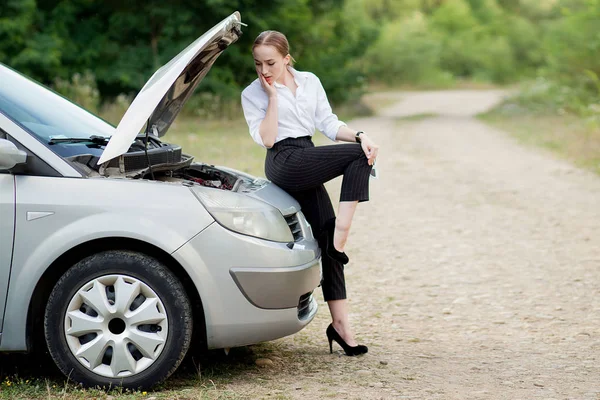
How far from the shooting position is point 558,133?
2264 cm

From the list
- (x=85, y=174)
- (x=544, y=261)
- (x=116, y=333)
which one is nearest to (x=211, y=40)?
(x=85, y=174)

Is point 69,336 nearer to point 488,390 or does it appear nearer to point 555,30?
point 488,390

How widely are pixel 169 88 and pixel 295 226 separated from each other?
0.96 meters

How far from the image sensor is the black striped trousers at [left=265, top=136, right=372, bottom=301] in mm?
4844

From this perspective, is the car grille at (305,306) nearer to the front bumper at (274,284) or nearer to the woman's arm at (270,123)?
the front bumper at (274,284)

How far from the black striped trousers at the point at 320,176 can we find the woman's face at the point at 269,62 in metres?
0.37

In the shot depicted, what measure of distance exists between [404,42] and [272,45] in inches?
2338

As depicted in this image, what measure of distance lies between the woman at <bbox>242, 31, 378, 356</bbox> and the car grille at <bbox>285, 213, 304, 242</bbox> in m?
0.23

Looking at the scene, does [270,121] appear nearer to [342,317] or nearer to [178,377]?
[342,317]

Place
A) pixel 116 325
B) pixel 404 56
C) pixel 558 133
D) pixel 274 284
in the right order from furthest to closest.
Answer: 1. pixel 404 56
2. pixel 558 133
3. pixel 274 284
4. pixel 116 325

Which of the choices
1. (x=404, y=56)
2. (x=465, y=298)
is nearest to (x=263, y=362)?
(x=465, y=298)

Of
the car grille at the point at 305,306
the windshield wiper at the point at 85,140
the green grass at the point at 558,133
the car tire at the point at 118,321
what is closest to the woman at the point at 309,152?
the car grille at the point at 305,306

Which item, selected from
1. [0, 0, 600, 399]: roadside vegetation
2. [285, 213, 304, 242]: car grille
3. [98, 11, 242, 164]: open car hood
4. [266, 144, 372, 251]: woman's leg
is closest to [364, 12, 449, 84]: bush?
[0, 0, 600, 399]: roadside vegetation

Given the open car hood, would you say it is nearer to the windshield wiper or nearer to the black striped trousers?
the windshield wiper
